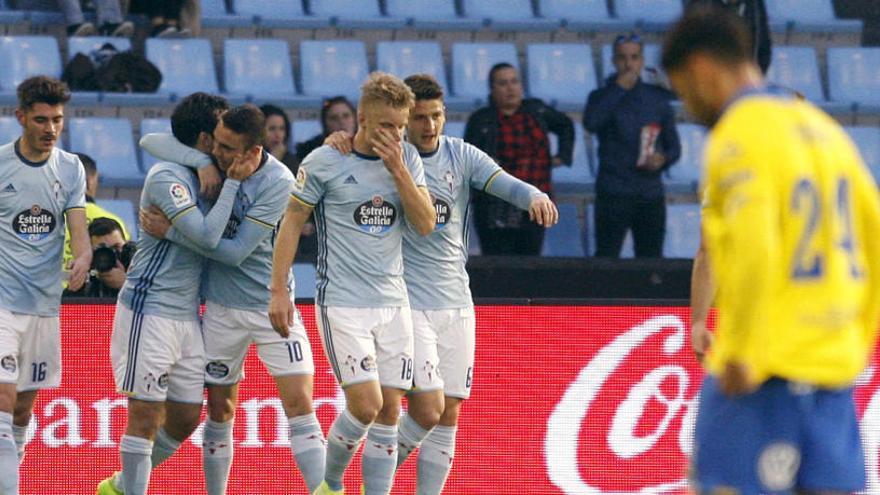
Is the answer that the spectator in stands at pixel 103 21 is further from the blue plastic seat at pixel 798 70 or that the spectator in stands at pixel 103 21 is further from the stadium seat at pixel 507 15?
the blue plastic seat at pixel 798 70

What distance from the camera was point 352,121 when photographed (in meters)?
11.0

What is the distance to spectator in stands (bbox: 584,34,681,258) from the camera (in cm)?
1153

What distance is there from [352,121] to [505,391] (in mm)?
2725

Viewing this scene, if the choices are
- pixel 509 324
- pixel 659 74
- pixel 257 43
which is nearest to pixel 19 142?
pixel 509 324

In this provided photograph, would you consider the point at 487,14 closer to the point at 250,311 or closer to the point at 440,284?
the point at 440,284

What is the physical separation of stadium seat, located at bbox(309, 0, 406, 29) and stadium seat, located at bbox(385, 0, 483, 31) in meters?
0.13

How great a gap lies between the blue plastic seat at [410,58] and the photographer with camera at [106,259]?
14.3 feet

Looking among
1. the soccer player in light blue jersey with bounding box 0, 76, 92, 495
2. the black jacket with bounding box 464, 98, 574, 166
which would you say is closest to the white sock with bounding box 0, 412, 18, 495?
the soccer player in light blue jersey with bounding box 0, 76, 92, 495

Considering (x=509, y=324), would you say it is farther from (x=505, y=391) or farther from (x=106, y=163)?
(x=106, y=163)

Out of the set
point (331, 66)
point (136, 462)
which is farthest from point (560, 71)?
point (136, 462)

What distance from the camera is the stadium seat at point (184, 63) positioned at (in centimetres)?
1279

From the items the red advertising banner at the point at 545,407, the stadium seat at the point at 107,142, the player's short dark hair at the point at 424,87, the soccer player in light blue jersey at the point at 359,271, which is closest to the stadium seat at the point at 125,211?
the stadium seat at the point at 107,142

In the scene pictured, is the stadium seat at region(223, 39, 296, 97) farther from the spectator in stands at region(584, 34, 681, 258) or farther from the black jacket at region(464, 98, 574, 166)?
the spectator in stands at region(584, 34, 681, 258)

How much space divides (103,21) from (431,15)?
2813mm
